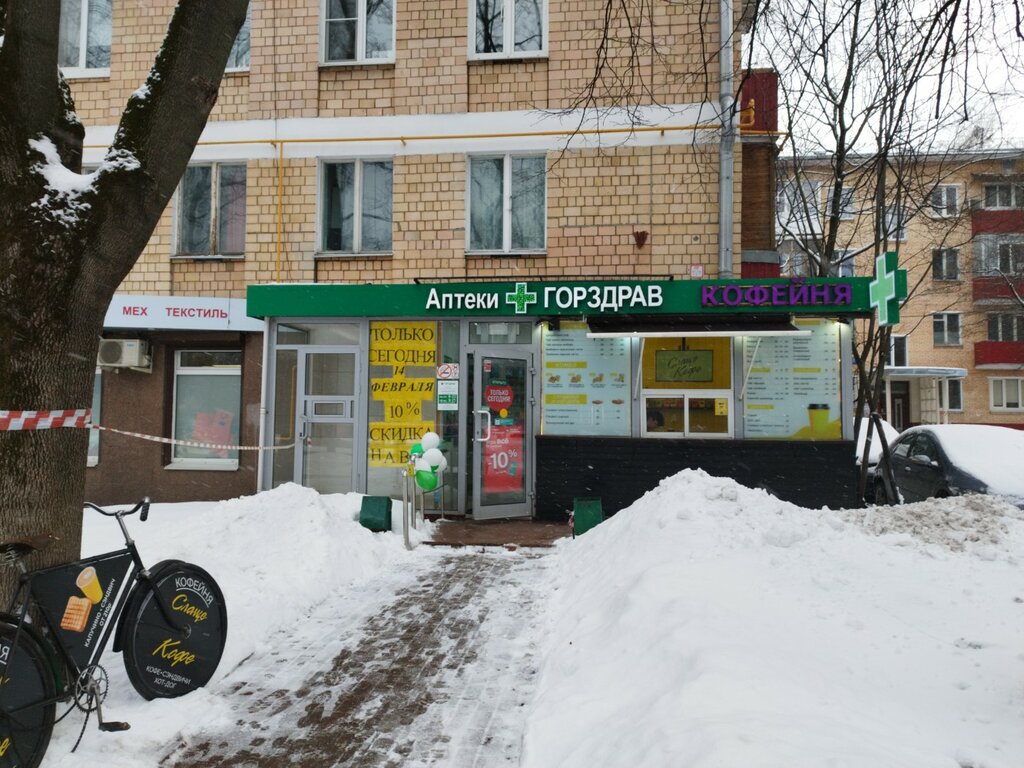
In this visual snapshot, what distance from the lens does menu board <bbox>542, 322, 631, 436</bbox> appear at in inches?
393

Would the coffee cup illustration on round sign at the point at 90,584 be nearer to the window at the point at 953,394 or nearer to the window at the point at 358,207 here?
the window at the point at 358,207

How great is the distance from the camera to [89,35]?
11383 millimetres

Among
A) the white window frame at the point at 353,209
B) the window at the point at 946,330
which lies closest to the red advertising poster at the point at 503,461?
the white window frame at the point at 353,209

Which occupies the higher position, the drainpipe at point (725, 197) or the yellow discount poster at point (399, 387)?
the drainpipe at point (725, 197)

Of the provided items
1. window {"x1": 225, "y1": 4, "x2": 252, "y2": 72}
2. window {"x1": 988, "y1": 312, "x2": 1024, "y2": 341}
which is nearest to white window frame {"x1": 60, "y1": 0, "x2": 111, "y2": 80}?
window {"x1": 225, "y1": 4, "x2": 252, "y2": 72}

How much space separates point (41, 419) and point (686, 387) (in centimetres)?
803

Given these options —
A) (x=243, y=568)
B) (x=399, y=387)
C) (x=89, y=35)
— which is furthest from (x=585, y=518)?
(x=89, y=35)

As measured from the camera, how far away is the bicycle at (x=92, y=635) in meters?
2.99

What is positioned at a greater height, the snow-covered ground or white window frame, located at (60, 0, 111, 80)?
white window frame, located at (60, 0, 111, 80)

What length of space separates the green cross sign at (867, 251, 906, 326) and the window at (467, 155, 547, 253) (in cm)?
461

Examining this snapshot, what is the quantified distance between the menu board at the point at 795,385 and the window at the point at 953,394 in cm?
2635

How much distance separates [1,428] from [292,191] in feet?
26.2

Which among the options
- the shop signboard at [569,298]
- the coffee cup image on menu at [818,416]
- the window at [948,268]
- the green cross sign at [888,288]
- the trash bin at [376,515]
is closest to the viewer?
the trash bin at [376,515]

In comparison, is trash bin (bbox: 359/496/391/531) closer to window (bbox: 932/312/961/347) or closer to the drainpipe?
the drainpipe
